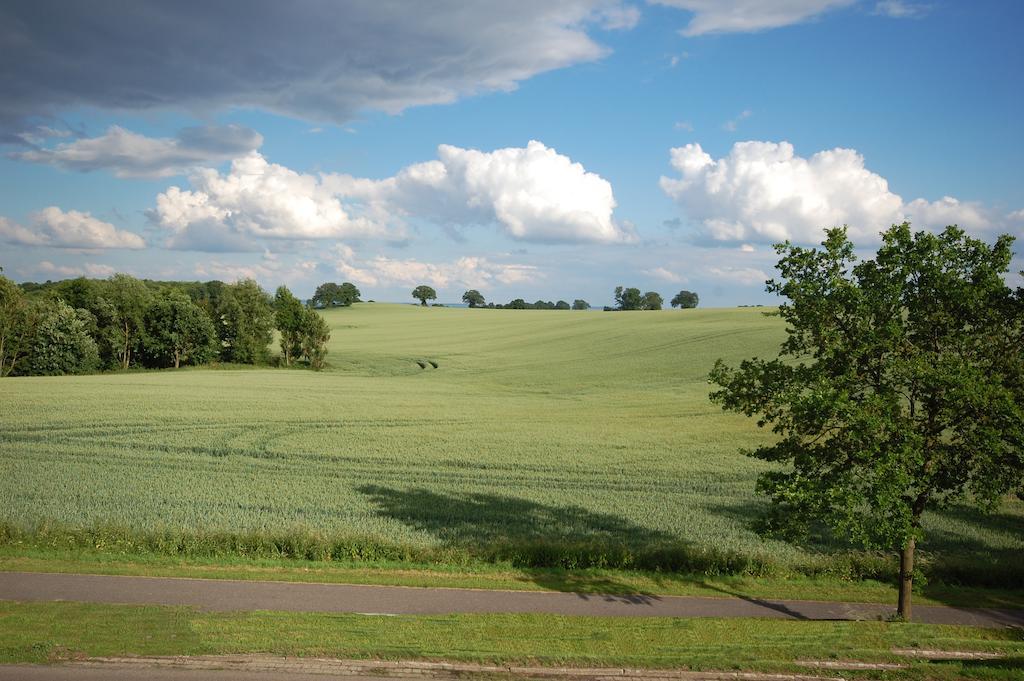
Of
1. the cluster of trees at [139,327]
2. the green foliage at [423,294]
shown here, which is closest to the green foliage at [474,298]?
the green foliage at [423,294]

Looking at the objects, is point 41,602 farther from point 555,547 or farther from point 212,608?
point 555,547

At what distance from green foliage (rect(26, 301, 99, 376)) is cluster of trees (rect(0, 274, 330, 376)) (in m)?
0.08

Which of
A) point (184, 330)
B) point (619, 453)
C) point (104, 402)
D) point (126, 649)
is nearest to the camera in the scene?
point (126, 649)

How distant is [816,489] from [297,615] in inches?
363

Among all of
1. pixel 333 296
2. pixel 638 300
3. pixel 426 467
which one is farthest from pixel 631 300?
pixel 426 467

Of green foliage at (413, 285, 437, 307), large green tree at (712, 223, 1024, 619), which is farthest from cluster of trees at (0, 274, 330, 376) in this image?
green foliage at (413, 285, 437, 307)

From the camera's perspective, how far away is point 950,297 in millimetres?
12617

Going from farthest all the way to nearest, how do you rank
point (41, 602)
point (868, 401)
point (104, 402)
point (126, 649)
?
point (104, 402) < point (868, 401) < point (41, 602) < point (126, 649)

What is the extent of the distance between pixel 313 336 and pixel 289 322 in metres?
3.03

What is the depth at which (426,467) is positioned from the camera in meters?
25.2

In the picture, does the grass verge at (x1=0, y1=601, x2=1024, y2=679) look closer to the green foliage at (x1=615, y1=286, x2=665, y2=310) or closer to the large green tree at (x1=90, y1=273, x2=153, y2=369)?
the large green tree at (x1=90, y1=273, x2=153, y2=369)

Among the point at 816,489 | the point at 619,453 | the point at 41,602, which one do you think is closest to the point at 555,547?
the point at 816,489

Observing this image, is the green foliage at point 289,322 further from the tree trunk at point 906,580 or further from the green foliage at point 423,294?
the green foliage at point 423,294

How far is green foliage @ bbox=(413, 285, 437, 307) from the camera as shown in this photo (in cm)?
16362
